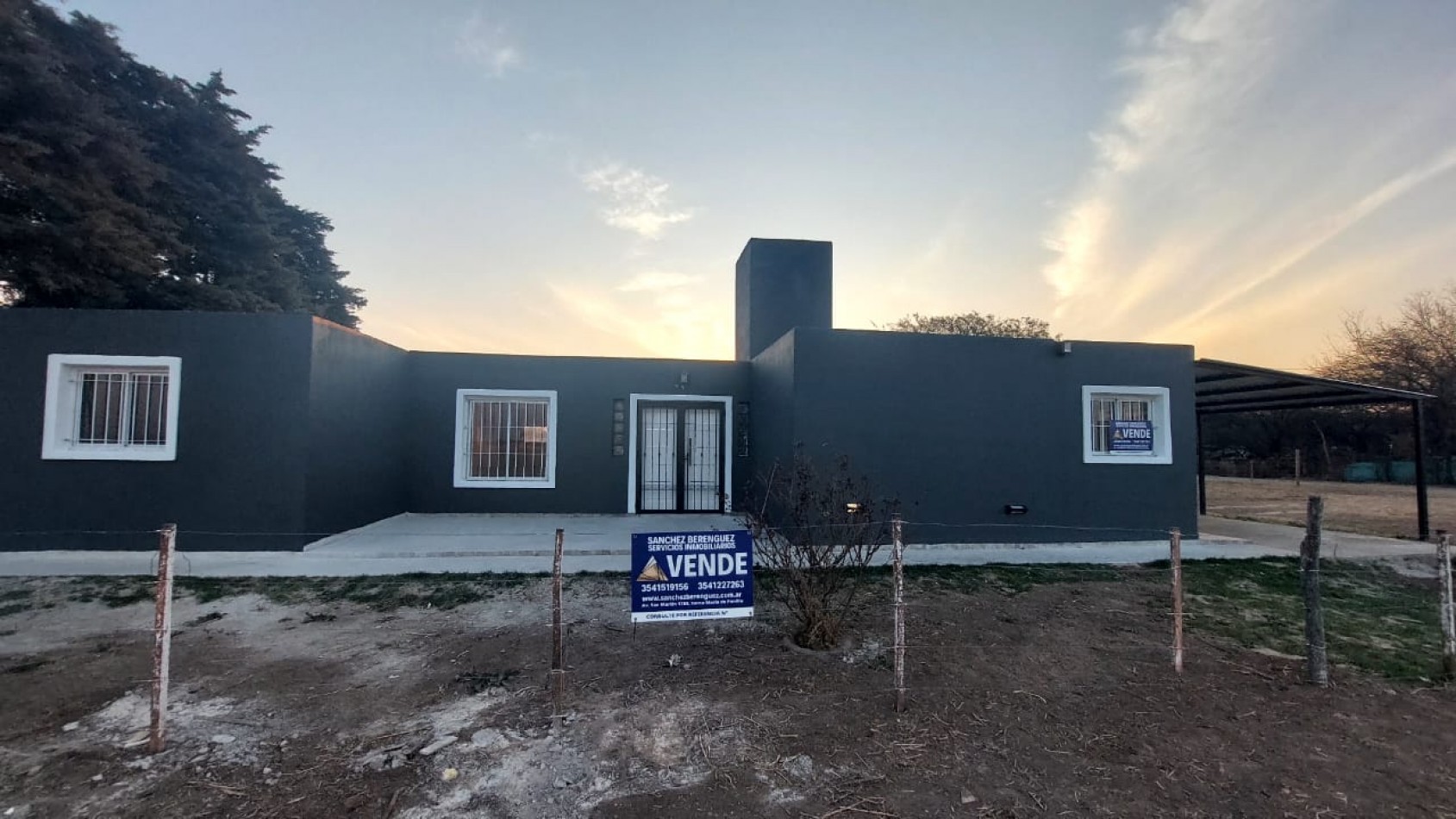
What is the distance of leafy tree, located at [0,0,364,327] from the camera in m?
10.3

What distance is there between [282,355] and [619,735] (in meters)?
6.49

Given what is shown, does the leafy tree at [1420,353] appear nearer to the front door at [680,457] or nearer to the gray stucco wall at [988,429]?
the gray stucco wall at [988,429]

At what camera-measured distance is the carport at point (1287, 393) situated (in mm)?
8336

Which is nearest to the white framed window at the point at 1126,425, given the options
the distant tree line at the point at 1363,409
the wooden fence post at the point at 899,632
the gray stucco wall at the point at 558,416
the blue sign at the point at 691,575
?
the gray stucco wall at the point at 558,416

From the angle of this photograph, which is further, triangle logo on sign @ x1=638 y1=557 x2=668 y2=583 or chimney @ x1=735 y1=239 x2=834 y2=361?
chimney @ x1=735 y1=239 x2=834 y2=361

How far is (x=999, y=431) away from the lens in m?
7.65

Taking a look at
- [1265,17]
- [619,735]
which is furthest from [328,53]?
[1265,17]

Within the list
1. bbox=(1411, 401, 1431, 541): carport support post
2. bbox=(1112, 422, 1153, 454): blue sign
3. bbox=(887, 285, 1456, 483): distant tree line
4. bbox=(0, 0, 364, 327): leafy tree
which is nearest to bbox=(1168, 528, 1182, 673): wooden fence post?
bbox=(1112, 422, 1153, 454): blue sign

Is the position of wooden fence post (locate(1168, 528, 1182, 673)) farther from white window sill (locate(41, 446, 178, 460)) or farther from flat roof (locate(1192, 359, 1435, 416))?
white window sill (locate(41, 446, 178, 460))

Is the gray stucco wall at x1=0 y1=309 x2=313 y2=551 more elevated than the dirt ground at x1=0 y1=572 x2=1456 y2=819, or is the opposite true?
the gray stucco wall at x1=0 y1=309 x2=313 y2=551

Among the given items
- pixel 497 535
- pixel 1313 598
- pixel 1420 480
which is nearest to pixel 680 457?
pixel 497 535

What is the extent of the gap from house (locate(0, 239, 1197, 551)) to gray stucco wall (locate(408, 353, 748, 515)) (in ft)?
0.10

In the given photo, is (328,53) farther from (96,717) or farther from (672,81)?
(96,717)

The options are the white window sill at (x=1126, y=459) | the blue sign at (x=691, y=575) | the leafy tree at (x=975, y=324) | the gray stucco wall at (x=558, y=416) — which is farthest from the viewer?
the leafy tree at (x=975, y=324)
